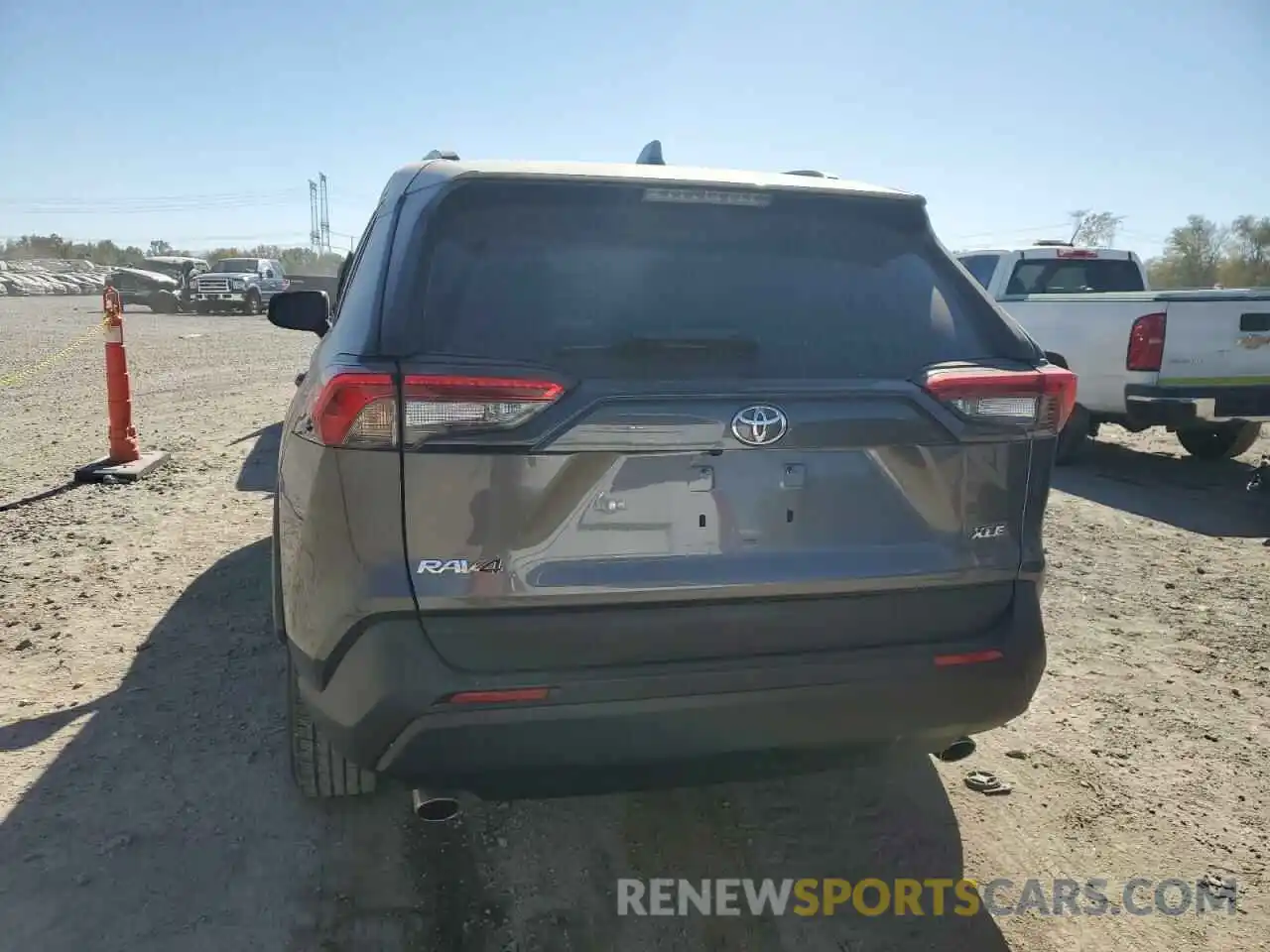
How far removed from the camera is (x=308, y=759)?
3002 mm

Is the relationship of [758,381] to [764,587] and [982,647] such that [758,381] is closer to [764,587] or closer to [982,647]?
[764,587]

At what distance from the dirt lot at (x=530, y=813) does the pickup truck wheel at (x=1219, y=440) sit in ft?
13.4

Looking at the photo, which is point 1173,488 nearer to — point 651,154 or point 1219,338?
point 1219,338

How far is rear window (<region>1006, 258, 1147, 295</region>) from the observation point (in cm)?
1055

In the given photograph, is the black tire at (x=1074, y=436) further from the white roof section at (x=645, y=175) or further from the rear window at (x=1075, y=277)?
the white roof section at (x=645, y=175)

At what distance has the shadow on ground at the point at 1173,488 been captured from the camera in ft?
23.5

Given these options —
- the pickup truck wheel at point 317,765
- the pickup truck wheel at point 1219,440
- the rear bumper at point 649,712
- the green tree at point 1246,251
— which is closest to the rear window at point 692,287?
the rear bumper at point 649,712

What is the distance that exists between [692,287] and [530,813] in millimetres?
1768

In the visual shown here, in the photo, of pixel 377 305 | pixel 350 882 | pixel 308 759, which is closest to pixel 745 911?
pixel 350 882

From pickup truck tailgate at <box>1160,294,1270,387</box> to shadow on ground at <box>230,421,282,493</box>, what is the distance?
Result: 22.7 ft

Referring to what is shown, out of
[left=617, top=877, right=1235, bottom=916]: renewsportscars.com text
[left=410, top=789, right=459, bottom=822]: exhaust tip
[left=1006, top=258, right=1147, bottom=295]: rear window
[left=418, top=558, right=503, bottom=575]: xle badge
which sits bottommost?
[left=617, top=877, right=1235, bottom=916]: renewsportscars.com text

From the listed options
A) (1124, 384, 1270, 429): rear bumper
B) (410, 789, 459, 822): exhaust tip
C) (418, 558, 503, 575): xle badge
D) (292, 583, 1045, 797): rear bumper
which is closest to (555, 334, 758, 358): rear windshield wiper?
(418, 558, 503, 575): xle badge

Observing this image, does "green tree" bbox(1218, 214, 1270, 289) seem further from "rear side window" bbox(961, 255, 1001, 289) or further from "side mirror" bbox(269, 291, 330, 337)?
"side mirror" bbox(269, 291, 330, 337)

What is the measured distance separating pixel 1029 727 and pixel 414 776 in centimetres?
260
